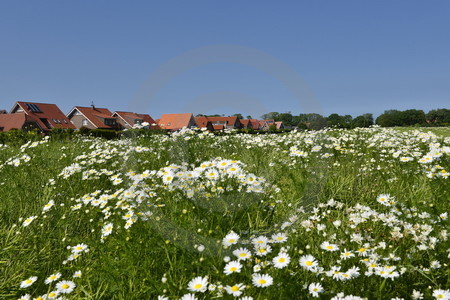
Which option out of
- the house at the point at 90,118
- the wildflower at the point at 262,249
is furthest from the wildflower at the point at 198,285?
the house at the point at 90,118

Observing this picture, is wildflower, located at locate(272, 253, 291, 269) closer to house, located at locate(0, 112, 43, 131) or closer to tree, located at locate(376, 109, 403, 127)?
house, located at locate(0, 112, 43, 131)

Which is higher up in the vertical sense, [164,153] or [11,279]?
[164,153]

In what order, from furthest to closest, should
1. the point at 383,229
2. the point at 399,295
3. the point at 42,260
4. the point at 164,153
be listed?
the point at 164,153, the point at 42,260, the point at 383,229, the point at 399,295

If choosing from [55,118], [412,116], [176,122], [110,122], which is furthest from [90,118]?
[412,116]

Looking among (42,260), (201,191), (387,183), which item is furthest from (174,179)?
(387,183)

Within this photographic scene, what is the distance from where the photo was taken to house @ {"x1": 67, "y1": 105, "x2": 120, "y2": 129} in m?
56.7

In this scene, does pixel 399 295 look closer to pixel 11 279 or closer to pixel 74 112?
pixel 11 279

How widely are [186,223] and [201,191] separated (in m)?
0.53

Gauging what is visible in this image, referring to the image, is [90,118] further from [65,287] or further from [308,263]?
[308,263]

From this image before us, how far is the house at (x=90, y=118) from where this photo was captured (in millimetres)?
56688

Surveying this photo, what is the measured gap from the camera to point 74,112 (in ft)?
190

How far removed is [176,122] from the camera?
12.0m

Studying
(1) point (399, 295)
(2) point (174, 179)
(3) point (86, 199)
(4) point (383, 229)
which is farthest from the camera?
(3) point (86, 199)

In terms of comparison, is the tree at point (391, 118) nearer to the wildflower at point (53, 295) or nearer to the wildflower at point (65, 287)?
the wildflower at point (65, 287)
